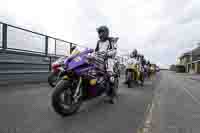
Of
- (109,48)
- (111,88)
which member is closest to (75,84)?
(111,88)

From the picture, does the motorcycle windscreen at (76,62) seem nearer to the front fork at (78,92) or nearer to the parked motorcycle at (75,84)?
the parked motorcycle at (75,84)

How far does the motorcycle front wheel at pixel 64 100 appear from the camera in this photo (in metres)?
2.39

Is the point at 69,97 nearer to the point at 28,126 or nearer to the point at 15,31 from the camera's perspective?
the point at 28,126

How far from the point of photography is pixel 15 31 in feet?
21.2

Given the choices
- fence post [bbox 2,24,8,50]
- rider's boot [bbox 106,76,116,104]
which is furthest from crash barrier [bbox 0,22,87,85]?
rider's boot [bbox 106,76,116,104]

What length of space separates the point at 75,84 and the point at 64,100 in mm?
381

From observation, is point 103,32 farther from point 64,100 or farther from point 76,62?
point 64,100

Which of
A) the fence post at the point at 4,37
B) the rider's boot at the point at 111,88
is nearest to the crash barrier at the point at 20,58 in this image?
the fence post at the point at 4,37

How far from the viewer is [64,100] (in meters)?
2.62

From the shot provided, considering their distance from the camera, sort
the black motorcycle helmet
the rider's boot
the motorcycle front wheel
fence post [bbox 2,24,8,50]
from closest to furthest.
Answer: the motorcycle front wheel
the rider's boot
the black motorcycle helmet
fence post [bbox 2,24,8,50]

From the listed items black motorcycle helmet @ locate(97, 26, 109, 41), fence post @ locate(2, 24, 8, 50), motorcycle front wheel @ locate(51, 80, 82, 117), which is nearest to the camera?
motorcycle front wheel @ locate(51, 80, 82, 117)

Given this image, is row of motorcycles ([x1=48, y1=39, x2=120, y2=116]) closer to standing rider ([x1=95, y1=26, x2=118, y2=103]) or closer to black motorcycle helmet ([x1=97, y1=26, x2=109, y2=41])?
standing rider ([x1=95, y1=26, x2=118, y2=103])

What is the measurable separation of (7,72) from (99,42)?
13.4 ft

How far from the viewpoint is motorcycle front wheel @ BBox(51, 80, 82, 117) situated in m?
2.39
